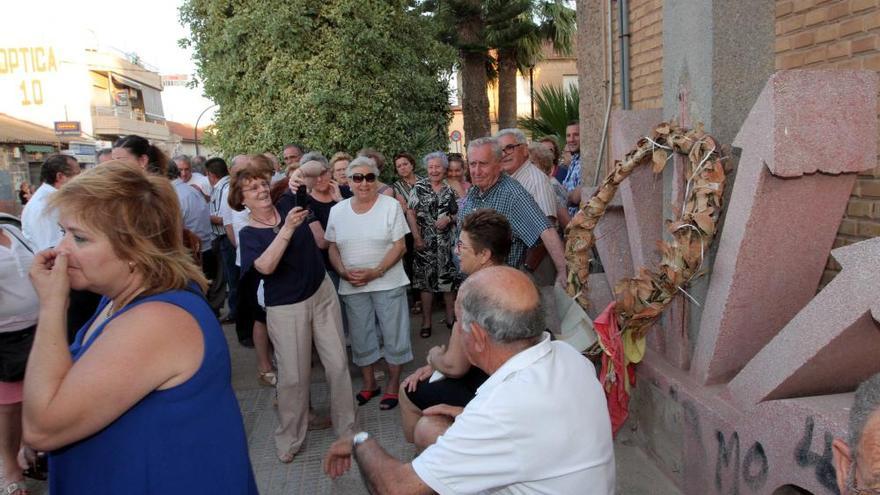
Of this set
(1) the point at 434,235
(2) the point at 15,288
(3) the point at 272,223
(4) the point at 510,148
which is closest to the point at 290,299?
(3) the point at 272,223

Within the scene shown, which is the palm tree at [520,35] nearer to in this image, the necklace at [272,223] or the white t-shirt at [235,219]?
the white t-shirt at [235,219]

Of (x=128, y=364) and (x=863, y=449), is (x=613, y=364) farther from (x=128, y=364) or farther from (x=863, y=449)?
(x=128, y=364)

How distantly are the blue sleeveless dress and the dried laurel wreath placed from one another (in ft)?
6.98

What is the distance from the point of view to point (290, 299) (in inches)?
162

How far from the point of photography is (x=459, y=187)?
6.99m

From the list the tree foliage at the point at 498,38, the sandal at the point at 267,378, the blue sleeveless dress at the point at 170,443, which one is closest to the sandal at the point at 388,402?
the sandal at the point at 267,378

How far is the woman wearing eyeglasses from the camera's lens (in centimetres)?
486

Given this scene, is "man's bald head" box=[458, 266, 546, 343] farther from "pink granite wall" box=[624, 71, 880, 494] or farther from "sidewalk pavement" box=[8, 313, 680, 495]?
"sidewalk pavement" box=[8, 313, 680, 495]

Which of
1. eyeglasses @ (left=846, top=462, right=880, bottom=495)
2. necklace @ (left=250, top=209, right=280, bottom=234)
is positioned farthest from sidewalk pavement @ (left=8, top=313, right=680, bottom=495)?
eyeglasses @ (left=846, top=462, right=880, bottom=495)

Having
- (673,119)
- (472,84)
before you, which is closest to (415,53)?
(472,84)

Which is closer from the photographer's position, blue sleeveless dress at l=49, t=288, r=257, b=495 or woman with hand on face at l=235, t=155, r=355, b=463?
blue sleeveless dress at l=49, t=288, r=257, b=495

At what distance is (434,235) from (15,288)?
13.2 feet

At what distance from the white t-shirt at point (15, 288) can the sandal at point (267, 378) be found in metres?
2.31

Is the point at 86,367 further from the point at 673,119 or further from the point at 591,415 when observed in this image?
the point at 673,119
